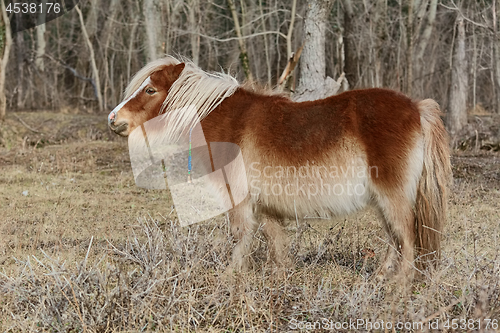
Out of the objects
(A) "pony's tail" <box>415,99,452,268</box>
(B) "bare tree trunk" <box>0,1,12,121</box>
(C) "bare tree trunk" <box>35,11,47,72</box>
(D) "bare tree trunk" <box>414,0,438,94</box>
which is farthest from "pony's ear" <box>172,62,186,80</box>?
(C) "bare tree trunk" <box>35,11,47,72</box>

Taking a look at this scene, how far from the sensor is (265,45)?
64.4 ft

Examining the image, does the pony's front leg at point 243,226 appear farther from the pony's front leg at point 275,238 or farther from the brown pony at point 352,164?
the pony's front leg at point 275,238

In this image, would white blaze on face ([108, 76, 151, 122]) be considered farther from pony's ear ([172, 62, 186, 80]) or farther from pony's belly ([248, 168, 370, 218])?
pony's belly ([248, 168, 370, 218])

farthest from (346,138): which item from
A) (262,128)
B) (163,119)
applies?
(163,119)

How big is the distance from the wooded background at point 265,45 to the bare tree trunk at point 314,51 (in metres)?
3.54

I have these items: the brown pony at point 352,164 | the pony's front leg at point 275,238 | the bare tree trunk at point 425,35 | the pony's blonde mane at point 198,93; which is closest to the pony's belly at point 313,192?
the brown pony at point 352,164

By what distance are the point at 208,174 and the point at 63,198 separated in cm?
375

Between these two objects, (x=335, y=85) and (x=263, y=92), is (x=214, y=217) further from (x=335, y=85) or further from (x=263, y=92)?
(x=335, y=85)

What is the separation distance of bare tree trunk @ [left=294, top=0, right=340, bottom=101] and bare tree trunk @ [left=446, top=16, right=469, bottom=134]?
600 cm

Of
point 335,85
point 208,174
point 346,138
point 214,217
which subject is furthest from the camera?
point 335,85

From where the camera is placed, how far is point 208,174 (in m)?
4.28

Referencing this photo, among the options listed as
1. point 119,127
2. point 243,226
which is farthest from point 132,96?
point 243,226

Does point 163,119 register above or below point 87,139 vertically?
→ above

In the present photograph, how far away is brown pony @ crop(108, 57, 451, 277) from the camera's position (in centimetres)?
390
